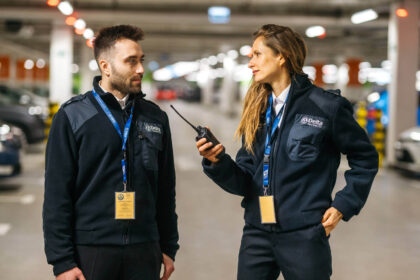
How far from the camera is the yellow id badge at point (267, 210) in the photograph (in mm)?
2688

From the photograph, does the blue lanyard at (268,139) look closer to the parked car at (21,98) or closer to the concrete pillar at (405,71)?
the concrete pillar at (405,71)

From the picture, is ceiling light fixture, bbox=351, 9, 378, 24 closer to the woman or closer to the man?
the woman

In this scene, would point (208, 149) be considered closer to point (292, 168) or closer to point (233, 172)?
point (233, 172)

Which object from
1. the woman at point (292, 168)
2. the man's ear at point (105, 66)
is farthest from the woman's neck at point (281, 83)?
the man's ear at point (105, 66)

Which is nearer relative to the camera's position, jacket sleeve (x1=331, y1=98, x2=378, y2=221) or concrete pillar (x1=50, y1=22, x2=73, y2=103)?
jacket sleeve (x1=331, y1=98, x2=378, y2=221)

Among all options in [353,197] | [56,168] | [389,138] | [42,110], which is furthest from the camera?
[42,110]

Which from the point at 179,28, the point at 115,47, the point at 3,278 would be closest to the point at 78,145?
the point at 115,47

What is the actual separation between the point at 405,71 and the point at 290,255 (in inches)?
530

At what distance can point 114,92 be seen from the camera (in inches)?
108

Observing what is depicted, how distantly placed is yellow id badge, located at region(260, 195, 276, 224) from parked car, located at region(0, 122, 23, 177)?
836cm

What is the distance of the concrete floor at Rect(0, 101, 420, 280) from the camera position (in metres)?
5.64

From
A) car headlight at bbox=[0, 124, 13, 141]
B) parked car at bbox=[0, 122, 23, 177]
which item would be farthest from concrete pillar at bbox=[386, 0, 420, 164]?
car headlight at bbox=[0, 124, 13, 141]

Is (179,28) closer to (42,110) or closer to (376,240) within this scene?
(42,110)

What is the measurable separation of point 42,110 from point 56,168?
1597 cm
